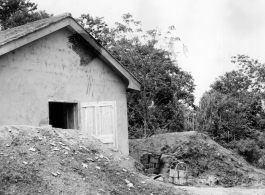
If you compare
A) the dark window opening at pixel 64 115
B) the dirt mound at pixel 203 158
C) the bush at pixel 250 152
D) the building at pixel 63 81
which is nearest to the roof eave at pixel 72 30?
the building at pixel 63 81

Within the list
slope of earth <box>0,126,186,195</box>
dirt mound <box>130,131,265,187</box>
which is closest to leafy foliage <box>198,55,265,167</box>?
dirt mound <box>130,131,265,187</box>

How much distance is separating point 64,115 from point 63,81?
1536mm

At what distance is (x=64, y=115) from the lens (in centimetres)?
1468

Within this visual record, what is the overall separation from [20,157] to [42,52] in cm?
469

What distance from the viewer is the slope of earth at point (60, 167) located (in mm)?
8406

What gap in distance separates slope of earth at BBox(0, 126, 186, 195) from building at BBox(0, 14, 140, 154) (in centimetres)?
185

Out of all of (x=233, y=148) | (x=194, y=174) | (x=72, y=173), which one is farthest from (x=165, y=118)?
(x=72, y=173)

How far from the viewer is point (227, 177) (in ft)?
49.6

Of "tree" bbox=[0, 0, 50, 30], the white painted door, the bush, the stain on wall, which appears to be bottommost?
the bush

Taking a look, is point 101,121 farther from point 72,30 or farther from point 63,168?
point 63,168

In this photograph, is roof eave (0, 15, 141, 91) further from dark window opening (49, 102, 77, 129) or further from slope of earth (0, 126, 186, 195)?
slope of earth (0, 126, 186, 195)

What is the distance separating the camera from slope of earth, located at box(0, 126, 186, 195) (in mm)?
8406

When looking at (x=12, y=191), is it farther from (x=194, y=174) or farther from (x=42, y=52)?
(x=194, y=174)

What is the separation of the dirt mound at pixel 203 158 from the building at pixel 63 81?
2.41 metres
